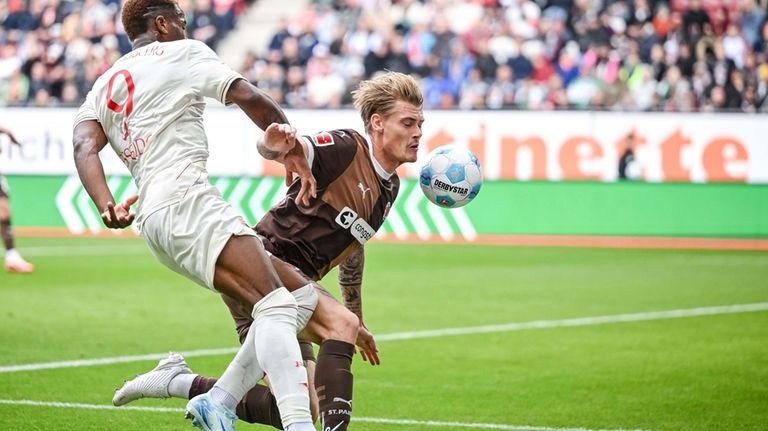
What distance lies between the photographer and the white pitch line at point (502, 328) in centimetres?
973

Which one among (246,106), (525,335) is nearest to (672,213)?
(525,335)

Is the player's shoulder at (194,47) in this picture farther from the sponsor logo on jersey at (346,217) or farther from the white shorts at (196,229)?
the sponsor logo on jersey at (346,217)

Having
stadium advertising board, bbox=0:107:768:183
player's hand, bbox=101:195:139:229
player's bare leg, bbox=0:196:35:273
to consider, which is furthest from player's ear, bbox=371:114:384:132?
stadium advertising board, bbox=0:107:768:183

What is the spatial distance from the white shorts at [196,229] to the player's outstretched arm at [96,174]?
143mm

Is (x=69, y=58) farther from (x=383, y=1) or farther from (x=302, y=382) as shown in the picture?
(x=302, y=382)

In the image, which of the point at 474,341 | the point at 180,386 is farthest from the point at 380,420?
the point at 474,341

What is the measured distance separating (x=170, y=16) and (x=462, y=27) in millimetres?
21522

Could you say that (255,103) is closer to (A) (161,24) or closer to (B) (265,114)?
(B) (265,114)

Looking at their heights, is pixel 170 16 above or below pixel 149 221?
above

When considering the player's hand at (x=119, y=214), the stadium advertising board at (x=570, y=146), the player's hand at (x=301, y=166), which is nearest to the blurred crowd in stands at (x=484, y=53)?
the stadium advertising board at (x=570, y=146)

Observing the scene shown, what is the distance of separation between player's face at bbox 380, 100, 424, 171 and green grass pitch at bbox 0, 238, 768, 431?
6.02 ft

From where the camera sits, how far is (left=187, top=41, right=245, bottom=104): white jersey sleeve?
19.4 feet

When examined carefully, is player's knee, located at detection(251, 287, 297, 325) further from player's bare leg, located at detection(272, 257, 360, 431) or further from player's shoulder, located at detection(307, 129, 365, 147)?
player's shoulder, located at detection(307, 129, 365, 147)

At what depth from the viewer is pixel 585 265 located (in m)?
18.1
